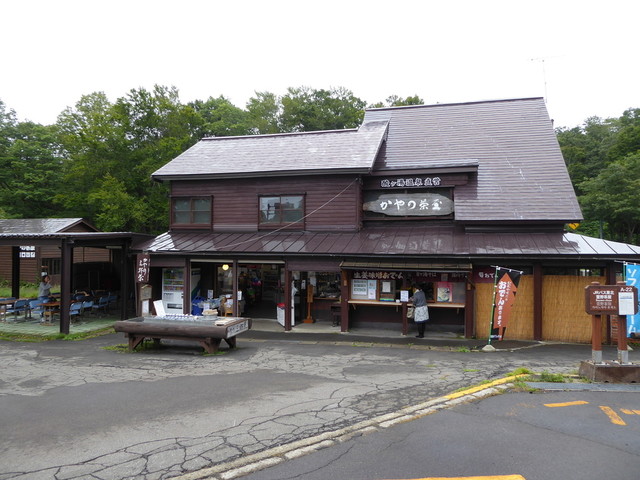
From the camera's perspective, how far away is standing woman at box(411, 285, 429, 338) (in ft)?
46.0

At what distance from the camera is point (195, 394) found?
26.9 ft

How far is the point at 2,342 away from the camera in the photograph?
46.6 ft

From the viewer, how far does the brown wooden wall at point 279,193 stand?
661 inches

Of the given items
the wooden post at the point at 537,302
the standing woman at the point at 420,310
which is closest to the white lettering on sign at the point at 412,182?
the standing woman at the point at 420,310

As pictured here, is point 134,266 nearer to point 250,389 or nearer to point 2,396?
point 2,396

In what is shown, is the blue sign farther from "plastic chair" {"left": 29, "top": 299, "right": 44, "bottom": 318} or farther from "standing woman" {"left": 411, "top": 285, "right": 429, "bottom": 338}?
"plastic chair" {"left": 29, "top": 299, "right": 44, "bottom": 318}

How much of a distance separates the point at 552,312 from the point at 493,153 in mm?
7306

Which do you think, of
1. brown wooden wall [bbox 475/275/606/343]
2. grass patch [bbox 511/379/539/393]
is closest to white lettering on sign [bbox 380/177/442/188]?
brown wooden wall [bbox 475/275/606/343]

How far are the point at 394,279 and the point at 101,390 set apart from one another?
10016mm

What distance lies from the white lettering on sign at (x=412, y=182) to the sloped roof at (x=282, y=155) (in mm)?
1190

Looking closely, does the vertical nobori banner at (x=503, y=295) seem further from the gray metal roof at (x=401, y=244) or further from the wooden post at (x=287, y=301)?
the wooden post at (x=287, y=301)

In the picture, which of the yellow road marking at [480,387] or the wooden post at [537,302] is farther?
the wooden post at [537,302]

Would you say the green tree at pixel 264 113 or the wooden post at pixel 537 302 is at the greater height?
the green tree at pixel 264 113

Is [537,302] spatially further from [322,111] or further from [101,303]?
[322,111]
